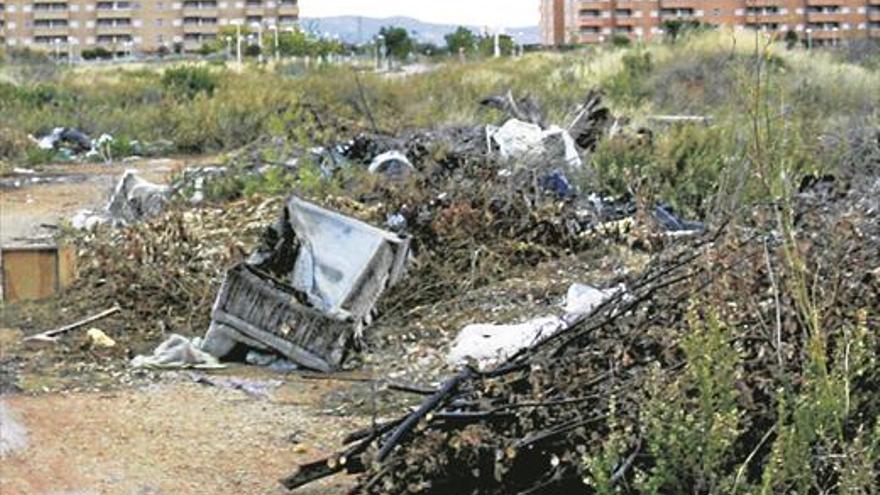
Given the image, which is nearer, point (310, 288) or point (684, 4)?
point (310, 288)

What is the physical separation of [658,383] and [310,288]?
11.1ft

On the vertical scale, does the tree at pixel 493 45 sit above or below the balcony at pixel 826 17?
below

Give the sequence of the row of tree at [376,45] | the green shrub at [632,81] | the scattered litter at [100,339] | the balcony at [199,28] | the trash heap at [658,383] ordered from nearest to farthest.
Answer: the trash heap at [658,383] → the scattered litter at [100,339] → the green shrub at [632,81] → the row of tree at [376,45] → the balcony at [199,28]

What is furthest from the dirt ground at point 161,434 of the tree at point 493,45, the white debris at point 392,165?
the tree at point 493,45

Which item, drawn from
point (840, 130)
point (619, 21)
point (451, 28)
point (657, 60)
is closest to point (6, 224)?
point (840, 130)

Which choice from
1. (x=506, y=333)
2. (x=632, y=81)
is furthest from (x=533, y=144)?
(x=632, y=81)

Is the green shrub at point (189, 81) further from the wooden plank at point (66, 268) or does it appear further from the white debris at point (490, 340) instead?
the white debris at point (490, 340)

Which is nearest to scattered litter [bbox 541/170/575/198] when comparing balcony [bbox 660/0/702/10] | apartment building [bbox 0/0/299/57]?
balcony [bbox 660/0/702/10]

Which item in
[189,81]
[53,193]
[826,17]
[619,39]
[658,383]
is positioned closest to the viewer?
[658,383]

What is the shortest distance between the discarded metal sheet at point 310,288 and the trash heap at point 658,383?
74.5 inches

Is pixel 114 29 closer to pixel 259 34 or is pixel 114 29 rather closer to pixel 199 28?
pixel 199 28

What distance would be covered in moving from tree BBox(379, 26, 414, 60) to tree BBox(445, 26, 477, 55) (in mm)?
1316

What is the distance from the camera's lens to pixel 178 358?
6762 millimetres

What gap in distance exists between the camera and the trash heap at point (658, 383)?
371cm
